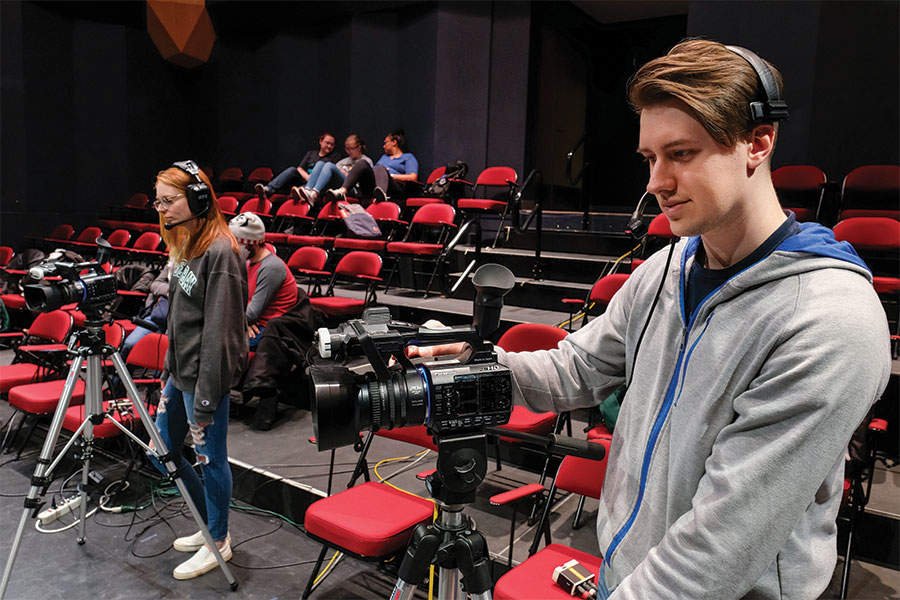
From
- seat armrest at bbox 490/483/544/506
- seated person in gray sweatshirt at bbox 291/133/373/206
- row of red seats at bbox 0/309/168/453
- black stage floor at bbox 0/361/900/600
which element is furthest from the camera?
seated person in gray sweatshirt at bbox 291/133/373/206

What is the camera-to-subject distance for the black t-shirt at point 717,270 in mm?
826

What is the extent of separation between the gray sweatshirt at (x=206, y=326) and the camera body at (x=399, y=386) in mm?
1599

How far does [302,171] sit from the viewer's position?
28.1 ft

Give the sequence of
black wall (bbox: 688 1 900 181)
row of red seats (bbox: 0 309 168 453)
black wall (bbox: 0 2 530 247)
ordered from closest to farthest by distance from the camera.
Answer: row of red seats (bbox: 0 309 168 453), black wall (bbox: 688 1 900 181), black wall (bbox: 0 2 530 247)

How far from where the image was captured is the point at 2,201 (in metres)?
9.61

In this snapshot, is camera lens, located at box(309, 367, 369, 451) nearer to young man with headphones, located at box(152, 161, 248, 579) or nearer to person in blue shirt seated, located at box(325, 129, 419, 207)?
young man with headphones, located at box(152, 161, 248, 579)

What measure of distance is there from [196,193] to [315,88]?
28.3 ft

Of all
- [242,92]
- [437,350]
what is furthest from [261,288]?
[242,92]

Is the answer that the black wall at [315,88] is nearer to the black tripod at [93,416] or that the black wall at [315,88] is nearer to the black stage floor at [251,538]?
the black stage floor at [251,538]

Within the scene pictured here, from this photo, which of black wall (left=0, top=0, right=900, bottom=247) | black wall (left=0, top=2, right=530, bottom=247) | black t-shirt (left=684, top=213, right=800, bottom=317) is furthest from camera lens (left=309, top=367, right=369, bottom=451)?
black wall (left=0, top=2, right=530, bottom=247)

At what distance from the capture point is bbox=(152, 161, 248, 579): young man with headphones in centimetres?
238

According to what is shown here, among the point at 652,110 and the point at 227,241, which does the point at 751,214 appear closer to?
the point at 652,110

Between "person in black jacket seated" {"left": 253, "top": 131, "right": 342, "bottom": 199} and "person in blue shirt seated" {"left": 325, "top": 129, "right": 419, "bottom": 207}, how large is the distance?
0.76 metres

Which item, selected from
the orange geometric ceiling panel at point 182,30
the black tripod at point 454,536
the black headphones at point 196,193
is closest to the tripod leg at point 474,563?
the black tripod at point 454,536
